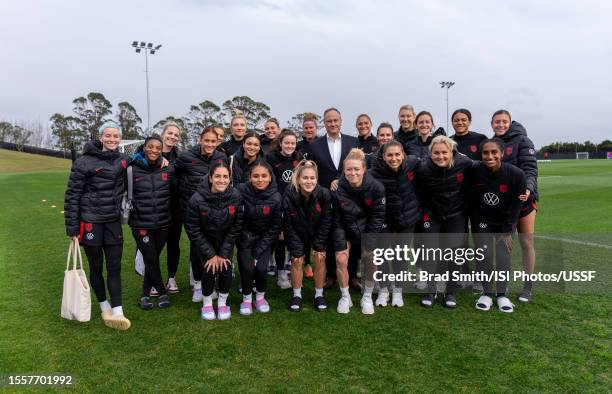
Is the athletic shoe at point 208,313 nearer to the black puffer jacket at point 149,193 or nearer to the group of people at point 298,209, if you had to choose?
the group of people at point 298,209

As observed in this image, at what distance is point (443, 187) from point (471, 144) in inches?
33.8

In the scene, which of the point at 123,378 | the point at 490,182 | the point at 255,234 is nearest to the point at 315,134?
the point at 255,234

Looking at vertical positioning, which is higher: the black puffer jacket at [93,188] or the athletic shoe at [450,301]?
the black puffer jacket at [93,188]

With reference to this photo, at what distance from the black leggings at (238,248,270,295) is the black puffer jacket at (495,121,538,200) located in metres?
2.83

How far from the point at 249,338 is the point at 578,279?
409 centimetres

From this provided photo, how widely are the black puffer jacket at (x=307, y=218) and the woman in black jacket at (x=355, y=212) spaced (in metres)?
0.11

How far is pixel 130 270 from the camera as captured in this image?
6.11 m

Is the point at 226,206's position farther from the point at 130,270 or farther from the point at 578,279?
the point at 578,279

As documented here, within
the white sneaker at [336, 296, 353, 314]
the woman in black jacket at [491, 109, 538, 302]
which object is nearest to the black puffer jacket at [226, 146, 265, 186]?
the white sneaker at [336, 296, 353, 314]

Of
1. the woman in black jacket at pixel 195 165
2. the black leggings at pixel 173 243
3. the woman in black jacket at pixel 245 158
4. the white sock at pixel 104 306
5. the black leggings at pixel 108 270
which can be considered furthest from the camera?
the black leggings at pixel 173 243

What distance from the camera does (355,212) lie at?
439 centimetres

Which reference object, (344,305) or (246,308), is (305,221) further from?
(246,308)

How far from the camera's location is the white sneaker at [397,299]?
4.53 metres

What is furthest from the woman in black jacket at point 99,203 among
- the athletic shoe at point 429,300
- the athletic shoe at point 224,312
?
the athletic shoe at point 429,300
